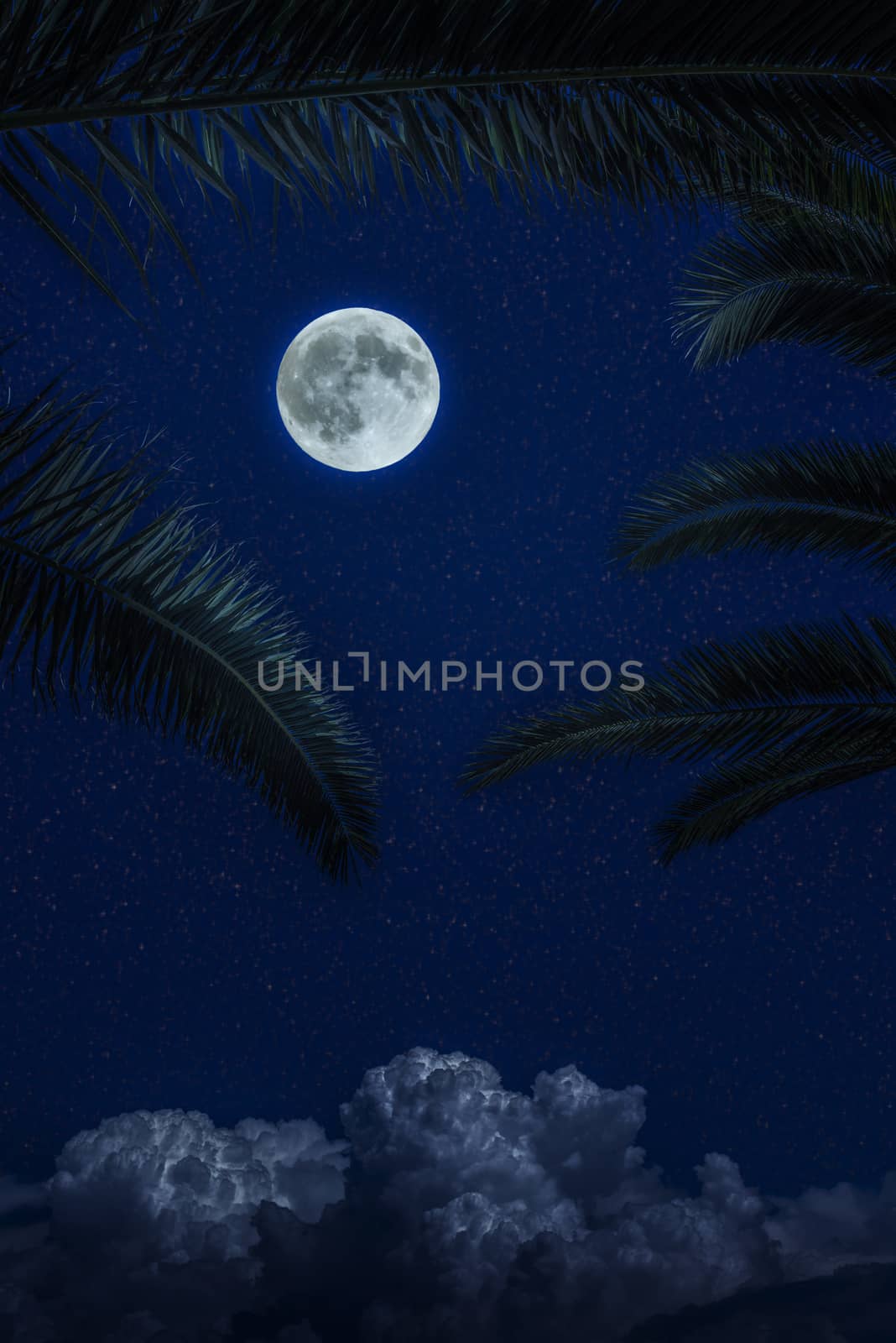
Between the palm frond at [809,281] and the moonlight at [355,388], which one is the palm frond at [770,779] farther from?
the moonlight at [355,388]

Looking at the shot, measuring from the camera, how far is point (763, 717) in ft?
14.9

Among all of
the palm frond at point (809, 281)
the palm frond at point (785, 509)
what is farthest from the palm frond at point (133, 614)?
the palm frond at point (809, 281)

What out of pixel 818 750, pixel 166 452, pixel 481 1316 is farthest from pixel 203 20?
pixel 481 1316

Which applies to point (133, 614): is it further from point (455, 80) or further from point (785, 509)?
point (785, 509)

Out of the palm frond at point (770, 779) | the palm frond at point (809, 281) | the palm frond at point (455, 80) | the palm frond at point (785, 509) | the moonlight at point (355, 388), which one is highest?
the moonlight at point (355, 388)

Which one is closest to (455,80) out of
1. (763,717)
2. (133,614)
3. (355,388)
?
(133,614)

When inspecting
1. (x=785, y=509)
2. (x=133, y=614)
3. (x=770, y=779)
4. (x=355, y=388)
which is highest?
(x=355, y=388)

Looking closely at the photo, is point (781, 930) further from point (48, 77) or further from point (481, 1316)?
point (48, 77)

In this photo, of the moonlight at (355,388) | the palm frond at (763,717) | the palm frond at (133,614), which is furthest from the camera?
the moonlight at (355,388)

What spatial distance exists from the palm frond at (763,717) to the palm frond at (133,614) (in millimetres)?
1486

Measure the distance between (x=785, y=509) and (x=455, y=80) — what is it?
128 inches

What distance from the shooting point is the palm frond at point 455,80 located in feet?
6.68

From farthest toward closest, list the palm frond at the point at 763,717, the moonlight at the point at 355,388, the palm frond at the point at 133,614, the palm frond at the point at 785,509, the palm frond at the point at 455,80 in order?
the moonlight at the point at 355,388 → the palm frond at the point at 785,509 → the palm frond at the point at 763,717 → the palm frond at the point at 133,614 → the palm frond at the point at 455,80

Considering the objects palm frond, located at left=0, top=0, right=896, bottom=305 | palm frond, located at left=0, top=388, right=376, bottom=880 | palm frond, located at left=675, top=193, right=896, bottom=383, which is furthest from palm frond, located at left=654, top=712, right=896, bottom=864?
palm frond, located at left=0, top=0, right=896, bottom=305
